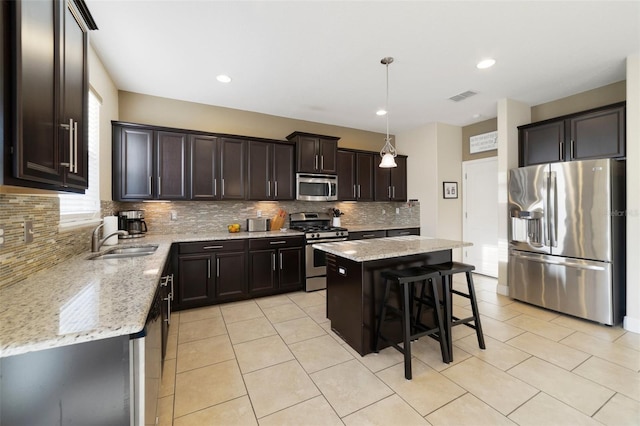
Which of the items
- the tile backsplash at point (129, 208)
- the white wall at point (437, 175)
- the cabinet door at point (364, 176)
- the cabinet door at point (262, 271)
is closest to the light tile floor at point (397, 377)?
the cabinet door at point (262, 271)

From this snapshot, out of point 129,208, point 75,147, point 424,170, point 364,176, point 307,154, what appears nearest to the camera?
point 75,147

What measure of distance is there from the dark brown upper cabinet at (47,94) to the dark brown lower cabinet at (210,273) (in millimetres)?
1853

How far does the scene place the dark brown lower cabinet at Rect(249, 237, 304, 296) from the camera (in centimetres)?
378

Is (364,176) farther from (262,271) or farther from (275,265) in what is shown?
(262,271)

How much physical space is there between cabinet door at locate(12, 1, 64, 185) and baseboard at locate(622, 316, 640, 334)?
493 centimetres

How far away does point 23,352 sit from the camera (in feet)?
2.77

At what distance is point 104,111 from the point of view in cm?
302

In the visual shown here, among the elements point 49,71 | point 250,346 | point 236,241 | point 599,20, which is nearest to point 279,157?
point 236,241

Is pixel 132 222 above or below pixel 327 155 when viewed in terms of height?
below

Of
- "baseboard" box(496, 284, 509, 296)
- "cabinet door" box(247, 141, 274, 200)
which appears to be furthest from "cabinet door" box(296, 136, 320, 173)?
"baseboard" box(496, 284, 509, 296)

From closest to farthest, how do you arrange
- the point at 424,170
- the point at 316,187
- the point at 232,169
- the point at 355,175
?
the point at 232,169 → the point at 316,187 → the point at 355,175 → the point at 424,170

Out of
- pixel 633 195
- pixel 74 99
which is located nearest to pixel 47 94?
pixel 74 99

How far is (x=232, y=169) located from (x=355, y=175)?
2.24 m

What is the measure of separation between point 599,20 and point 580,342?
2900 millimetres
